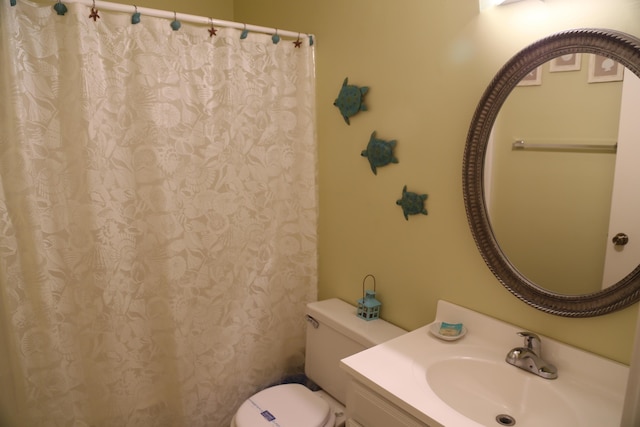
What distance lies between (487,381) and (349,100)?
1157 mm

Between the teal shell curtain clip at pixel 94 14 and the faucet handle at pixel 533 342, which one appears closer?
the faucet handle at pixel 533 342

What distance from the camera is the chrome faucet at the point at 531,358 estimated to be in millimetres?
1195

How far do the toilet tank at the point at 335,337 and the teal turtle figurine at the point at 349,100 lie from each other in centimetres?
82

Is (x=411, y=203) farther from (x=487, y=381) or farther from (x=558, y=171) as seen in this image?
(x=487, y=381)

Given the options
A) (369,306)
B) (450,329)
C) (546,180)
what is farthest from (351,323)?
(546,180)

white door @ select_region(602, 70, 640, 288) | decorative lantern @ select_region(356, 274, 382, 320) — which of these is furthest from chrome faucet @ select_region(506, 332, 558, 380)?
decorative lantern @ select_region(356, 274, 382, 320)

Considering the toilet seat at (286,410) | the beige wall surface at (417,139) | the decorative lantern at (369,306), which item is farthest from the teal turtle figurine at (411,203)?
the toilet seat at (286,410)

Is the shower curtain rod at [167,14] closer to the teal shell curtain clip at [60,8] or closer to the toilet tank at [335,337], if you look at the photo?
the teal shell curtain clip at [60,8]

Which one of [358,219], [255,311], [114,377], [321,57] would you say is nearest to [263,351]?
[255,311]

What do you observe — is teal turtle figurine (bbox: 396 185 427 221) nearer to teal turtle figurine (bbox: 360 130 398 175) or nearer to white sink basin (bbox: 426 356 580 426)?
teal turtle figurine (bbox: 360 130 398 175)

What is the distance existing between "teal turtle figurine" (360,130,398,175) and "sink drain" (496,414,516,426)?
0.91 metres

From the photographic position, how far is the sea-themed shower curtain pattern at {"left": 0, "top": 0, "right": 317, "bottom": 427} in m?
1.42

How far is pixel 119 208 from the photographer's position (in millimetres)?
1562

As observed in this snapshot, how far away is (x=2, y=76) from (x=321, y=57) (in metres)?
1.21
